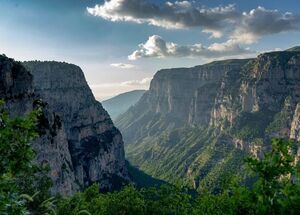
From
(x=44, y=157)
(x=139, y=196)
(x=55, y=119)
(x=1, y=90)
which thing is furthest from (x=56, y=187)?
(x=139, y=196)

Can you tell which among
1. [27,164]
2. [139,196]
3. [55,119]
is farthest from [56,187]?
[27,164]

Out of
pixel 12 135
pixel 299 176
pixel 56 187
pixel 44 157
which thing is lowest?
pixel 56 187

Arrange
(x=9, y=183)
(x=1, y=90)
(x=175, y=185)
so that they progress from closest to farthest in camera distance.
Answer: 1. (x=9, y=183)
2. (x=175, y=185)
3. (x=1, y=90)

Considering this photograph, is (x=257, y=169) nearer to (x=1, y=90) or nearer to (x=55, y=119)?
(x=1, y=90)

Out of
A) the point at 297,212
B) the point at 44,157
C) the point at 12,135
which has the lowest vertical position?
the point at 44,157

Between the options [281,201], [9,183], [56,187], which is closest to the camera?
[281,201]

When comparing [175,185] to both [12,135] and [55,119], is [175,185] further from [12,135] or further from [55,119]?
[55,119]

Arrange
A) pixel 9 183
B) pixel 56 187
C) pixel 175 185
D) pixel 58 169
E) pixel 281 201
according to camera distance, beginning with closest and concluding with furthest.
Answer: pixel 281 201
pixel 9 183
pixel 175 185
pixel 56 187
pixel 58 169

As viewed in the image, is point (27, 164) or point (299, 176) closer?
point (299, 176)

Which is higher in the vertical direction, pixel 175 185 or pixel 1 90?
pixel 1 90
